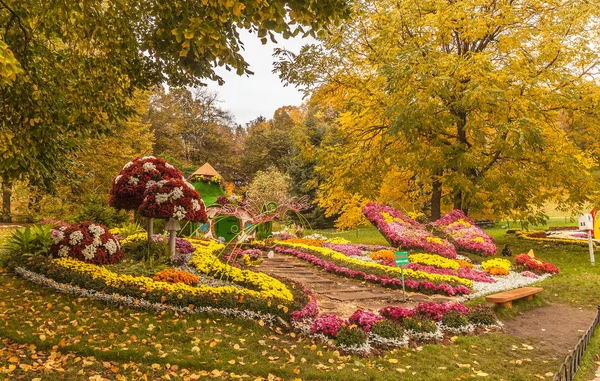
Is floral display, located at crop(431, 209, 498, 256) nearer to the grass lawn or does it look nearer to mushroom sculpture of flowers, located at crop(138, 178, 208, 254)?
the grass lawn

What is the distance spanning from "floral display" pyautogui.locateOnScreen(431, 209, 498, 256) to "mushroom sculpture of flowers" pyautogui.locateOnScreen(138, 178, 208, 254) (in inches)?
351

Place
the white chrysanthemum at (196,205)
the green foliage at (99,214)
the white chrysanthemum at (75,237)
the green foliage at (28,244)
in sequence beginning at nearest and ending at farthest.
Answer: the white chrysanthemum at (75,237), the green foliage at (28,244), the white chrysanthemum at (196,205), the green foliage at (99,214)

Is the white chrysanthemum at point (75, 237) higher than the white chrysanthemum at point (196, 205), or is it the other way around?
the white chrysanthemum at point (196, 205)

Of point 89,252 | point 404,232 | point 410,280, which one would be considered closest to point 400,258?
point 410,280

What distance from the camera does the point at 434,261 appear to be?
37.1ft

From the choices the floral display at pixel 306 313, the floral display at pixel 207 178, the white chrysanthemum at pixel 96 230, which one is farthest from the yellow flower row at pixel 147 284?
the floral display at pixel 207 178

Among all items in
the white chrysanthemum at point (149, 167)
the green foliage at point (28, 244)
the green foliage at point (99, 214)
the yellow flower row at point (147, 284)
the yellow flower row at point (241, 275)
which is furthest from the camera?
the green foliage at point (99, 214)

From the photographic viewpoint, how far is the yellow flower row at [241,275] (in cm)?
691

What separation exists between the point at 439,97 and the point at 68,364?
12818mm

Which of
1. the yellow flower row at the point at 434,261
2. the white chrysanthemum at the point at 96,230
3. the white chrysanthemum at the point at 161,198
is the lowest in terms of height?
the yellow flower row at the point at 434,261

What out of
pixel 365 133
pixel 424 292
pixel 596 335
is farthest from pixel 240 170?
pixel 596 335

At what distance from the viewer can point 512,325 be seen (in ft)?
23.1

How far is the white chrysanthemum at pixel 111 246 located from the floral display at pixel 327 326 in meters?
4.52

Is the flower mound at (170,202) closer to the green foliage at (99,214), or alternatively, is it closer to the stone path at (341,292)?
the stone path at (341,292)
